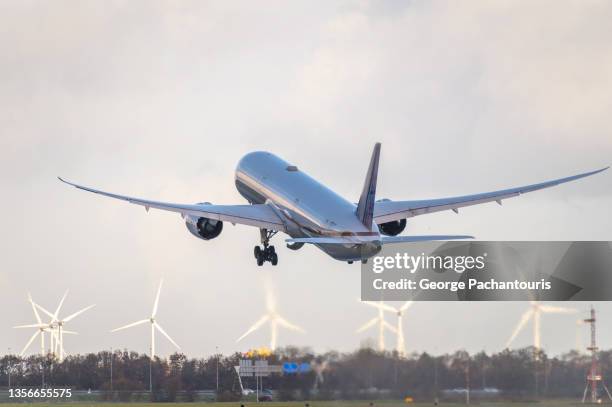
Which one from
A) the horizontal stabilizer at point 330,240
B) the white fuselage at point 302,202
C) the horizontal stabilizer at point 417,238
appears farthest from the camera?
the white fuselage at point 302,202

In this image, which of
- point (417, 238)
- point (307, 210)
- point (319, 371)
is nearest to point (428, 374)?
point (319, 371)

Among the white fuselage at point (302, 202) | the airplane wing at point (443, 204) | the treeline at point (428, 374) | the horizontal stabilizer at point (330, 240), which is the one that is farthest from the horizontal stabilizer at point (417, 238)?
the airplane wing at point (443, 204)

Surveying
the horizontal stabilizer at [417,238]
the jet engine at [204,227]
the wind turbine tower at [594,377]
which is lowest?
the wind turbine tower at [594,377]

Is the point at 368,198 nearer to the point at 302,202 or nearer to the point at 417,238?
the point at 417,238

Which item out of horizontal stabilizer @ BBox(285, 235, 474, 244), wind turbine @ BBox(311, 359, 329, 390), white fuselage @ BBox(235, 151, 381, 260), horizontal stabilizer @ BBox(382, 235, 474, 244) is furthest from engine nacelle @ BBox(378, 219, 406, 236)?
wind turbine @ BBox(311, 359, 329, 390)

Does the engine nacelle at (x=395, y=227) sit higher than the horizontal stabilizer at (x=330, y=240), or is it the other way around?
the engine nacelle at (x=395, y=227)

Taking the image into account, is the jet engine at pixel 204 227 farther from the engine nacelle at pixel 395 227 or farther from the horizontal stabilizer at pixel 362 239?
the horizontal stabilizer at pixel 362 239

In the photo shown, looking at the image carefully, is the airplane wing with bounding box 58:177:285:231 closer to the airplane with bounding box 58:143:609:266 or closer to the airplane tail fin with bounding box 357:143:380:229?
the airplane with bounding box 58:143:609:266

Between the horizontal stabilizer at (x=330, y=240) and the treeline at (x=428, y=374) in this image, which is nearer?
the treeline at (x=428, y=374)
